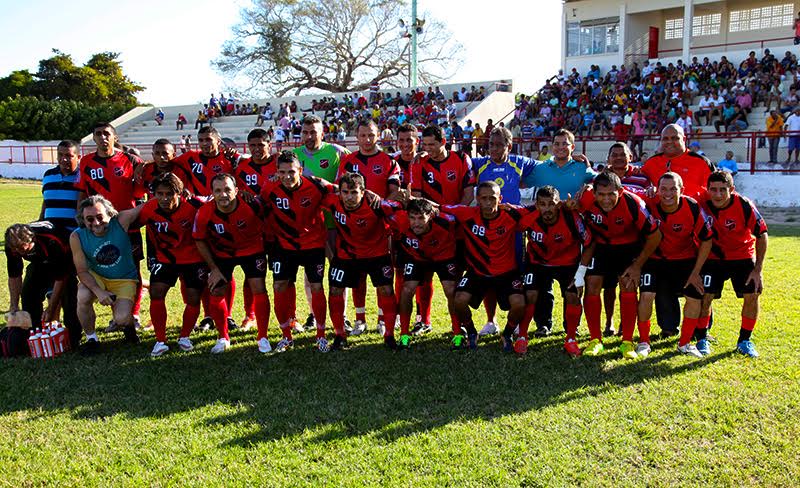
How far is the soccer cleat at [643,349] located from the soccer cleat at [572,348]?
50cm

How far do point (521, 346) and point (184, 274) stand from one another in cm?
313

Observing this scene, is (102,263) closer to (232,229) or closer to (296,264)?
(232,229)

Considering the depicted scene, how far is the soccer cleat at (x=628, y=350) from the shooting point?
5641 millimetres

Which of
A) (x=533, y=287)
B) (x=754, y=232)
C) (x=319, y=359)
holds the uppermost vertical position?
(x=754, y=232)

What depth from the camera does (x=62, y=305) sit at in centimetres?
631

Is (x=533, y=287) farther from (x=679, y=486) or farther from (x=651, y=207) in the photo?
(x=679, y=486)

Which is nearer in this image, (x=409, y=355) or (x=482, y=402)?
(x=482, y=402)

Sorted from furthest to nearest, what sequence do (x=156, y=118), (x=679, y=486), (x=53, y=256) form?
(x=156, y=118) < (x=53, y=256) < (x=679, y=486)

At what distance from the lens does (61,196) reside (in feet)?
22.6

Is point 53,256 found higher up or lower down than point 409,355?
higher up

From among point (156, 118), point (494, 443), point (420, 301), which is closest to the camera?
point (494, 443)

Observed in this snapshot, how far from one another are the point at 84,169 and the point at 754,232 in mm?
6384

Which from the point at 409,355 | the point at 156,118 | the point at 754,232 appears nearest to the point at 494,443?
the point at 409,355

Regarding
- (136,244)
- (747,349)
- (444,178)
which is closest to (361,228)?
(444,178)
